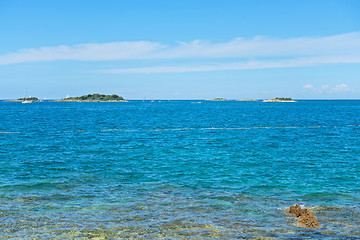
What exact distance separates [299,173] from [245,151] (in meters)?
14.2

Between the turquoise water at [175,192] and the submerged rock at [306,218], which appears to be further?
the submerged rock at [306,218]

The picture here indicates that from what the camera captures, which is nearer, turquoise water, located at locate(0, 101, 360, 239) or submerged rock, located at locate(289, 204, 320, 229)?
turquoise water, located at locate(0, 101, 360, 239)

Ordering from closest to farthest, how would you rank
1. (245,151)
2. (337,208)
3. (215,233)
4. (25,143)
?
(215,233), (337,208), (245,151), (25,143)

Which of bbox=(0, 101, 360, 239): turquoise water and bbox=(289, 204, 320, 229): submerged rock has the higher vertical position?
bbox=(289, 204, 320, 229): submerged rock

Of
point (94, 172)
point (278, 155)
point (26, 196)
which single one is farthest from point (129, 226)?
point (278, 155)

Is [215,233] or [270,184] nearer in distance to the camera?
[215,233]

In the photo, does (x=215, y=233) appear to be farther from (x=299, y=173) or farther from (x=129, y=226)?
(x=299, y=173)

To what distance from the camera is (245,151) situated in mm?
45125

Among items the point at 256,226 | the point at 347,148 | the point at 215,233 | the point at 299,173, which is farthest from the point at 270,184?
the point at 347,148

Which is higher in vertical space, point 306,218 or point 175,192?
point 306,218

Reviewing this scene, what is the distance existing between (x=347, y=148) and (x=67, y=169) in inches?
1510

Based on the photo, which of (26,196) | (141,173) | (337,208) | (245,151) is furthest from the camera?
(245,151)

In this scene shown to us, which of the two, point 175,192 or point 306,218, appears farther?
point 175,192

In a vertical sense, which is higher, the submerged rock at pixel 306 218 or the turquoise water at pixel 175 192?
the submerged rock at pixel 306 218
